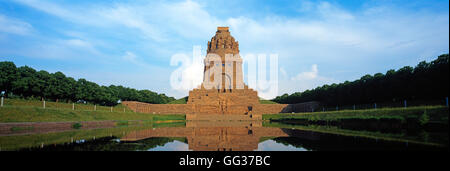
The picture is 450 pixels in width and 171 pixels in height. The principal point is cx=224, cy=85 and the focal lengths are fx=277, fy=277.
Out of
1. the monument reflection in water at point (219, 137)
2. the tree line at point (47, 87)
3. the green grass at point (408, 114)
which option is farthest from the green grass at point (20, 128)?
the green grass at point (408, 114)

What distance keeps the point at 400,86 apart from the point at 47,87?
135ft

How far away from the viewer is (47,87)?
114ft

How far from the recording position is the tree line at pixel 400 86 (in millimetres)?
24344

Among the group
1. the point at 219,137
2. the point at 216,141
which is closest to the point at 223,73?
the point at 219,137

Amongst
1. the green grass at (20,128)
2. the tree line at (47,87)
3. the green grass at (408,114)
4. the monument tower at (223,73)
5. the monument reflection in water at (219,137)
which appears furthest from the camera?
the monument tower at (223,73)

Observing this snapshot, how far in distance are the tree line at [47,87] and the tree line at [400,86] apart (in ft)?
124

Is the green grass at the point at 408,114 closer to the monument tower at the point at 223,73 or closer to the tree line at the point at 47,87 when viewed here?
the monument tower at the point at 223,73

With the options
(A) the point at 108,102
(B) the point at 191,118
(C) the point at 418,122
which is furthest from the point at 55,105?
(C) the point at 418,122

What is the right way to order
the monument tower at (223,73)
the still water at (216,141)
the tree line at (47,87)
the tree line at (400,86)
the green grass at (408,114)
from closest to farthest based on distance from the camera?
the still water at (216,141) < the green grass at (408,114) < the tree line at (400,86) < the tree line at (47,87) < the monument tower at (223,73)

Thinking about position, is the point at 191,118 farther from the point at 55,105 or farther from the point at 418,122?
the point at 418,122

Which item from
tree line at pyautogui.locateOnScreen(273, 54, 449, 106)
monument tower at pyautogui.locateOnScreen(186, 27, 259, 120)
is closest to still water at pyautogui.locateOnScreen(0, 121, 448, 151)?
tree line at pyautogui.locateOnScreen(273, 54, 449, 106)
